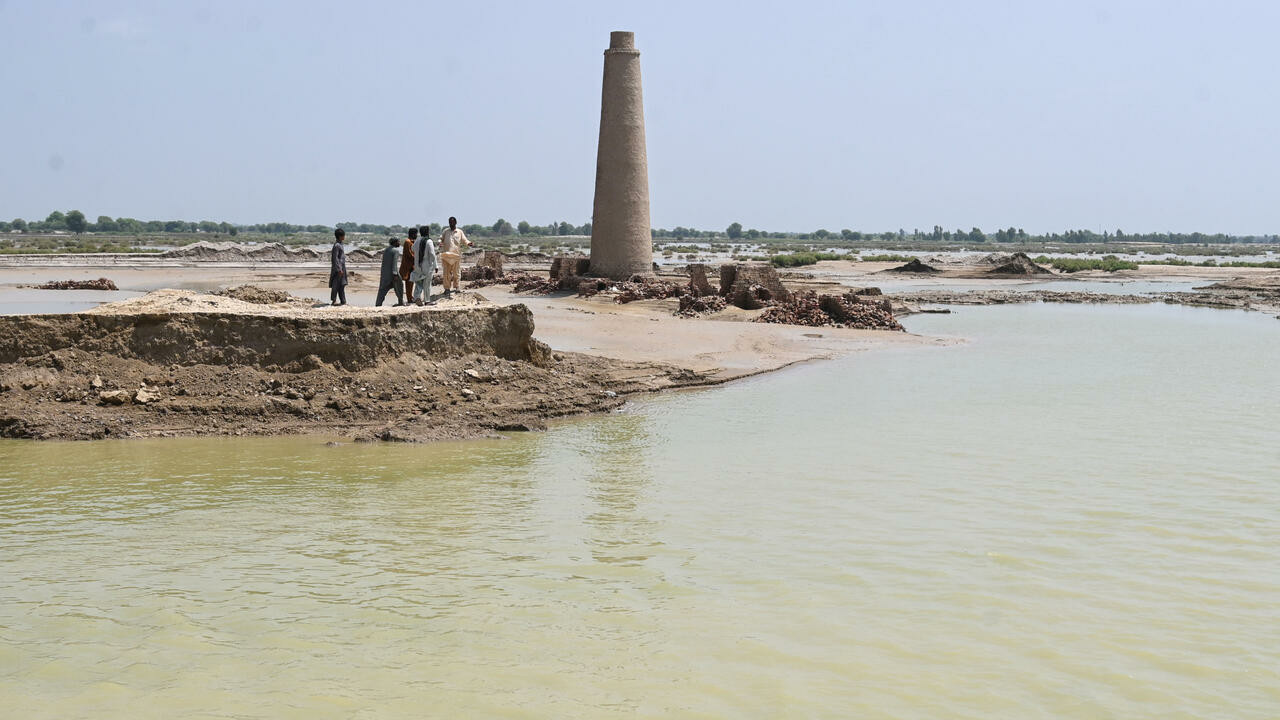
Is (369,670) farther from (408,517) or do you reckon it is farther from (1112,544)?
(1112,544)

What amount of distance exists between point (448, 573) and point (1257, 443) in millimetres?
7735

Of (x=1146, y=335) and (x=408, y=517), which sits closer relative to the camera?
(x=408, y=517)

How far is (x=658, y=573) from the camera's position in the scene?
621 centimetres

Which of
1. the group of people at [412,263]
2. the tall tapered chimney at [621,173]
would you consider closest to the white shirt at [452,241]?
the group of people at [412,263]

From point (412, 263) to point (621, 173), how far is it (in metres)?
11.9

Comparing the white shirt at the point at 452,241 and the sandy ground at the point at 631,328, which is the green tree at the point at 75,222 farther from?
the white shirt at the point at 452,241

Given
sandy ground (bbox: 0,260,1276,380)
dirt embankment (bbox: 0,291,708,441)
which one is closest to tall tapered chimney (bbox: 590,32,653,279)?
sandy ground (bbox: 0,260,1276,380)

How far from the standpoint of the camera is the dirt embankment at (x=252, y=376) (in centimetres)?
1041

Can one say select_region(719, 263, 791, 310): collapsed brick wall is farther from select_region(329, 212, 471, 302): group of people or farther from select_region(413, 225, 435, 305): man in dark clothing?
select_region(413, 225, 435, 305): man in dark clothing

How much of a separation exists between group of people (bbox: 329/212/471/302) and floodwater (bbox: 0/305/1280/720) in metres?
3.38

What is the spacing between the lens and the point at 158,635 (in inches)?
204

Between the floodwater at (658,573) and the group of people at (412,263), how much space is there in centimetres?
338

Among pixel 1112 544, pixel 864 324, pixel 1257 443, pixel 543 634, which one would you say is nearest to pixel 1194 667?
pixel 1112 544

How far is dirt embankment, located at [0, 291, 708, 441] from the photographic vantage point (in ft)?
34.2
